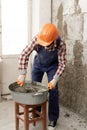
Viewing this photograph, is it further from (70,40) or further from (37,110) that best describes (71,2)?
(37,110)

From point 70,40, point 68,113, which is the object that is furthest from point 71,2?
point 68,113

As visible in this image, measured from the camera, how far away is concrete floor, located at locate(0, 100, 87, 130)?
108 inches

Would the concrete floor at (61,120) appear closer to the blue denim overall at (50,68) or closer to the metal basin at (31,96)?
the blue denim overall at (50,68)

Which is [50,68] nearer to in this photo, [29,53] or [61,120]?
[29,53]

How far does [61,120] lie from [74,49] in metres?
0.92

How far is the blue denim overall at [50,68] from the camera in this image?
2531mm

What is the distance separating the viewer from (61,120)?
2.94 m

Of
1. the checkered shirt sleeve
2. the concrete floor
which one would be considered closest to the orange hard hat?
the checkered shirt sleeve

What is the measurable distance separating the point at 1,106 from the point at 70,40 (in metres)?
1.33

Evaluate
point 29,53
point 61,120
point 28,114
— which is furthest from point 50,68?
point 61,120

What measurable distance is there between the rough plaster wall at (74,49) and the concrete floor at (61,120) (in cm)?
11

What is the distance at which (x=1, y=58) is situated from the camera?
11.6ft

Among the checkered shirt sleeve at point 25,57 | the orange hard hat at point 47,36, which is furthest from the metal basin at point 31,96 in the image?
the orange hard hat at point 47,36

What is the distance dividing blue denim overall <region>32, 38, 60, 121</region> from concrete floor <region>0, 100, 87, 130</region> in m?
0.18
